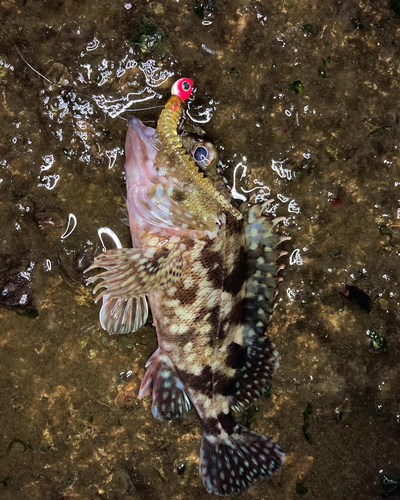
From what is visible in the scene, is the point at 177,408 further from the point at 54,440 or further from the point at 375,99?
the point at 375,99

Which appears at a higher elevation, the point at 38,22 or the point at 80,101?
the point at 38,22

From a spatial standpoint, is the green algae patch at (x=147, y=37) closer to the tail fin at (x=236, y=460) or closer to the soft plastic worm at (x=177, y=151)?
the soft plastic worm at (x=177, y=151)

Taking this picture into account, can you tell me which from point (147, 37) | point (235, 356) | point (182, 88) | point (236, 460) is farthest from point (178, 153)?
point (236, 460)

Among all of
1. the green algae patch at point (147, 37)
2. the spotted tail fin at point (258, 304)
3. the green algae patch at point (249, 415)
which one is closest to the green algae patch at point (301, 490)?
the green algae patch at point (249, 415)

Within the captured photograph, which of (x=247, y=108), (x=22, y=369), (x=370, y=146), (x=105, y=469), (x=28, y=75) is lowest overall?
(x=105, y=469)

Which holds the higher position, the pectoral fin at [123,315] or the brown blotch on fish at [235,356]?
the pectoral fin at [123,315]

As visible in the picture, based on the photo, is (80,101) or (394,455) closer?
(80,101)

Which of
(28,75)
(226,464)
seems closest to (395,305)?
(226,464)
